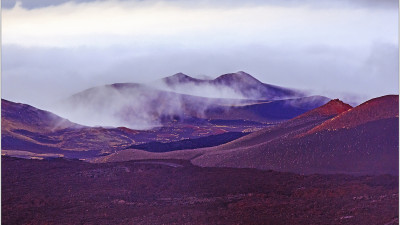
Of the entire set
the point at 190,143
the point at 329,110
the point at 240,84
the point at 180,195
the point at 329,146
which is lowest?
the point at 180,195

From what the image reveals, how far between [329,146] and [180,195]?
3.43 metres

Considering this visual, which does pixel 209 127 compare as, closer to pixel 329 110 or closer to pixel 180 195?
pixel 180 195

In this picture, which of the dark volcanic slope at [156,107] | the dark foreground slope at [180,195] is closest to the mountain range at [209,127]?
the dark volcanic slope at [156,107]

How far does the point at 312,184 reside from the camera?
1889 centimetres

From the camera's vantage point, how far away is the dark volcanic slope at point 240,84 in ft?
64.6

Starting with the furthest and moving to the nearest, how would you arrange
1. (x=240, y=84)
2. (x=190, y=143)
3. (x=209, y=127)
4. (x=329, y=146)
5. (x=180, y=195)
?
1. (x=190, y=143)
2. (x=209, y=127)
3. (x=240, y=84)
4. (x=329, y=146)
5. (x=180, y=195)

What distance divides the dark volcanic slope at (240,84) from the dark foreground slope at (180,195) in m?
1.69

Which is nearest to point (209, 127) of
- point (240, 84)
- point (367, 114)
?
point (240, 84)

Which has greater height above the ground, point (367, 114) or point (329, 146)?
point (367, 114)

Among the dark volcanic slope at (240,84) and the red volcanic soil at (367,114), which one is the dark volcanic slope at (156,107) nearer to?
the dark volcanic slope at (240,84)

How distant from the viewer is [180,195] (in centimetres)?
1908

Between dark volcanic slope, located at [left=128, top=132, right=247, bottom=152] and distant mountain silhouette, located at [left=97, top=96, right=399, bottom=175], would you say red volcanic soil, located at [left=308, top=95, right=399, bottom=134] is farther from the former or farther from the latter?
dark volcanic slope, located at [left=128, top=132, right=247, bottom=152]

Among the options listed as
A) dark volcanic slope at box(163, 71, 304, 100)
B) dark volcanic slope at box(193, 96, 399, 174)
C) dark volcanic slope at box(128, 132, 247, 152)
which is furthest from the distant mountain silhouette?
dark volcanic slope at box(163, 71, 304, 100)

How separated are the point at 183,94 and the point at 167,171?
1.72 meters
